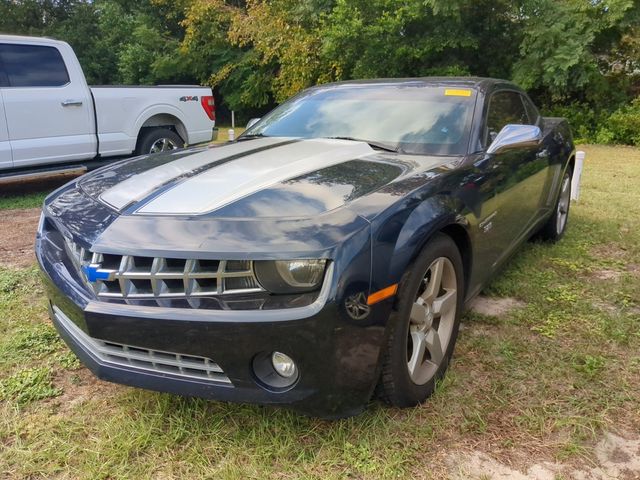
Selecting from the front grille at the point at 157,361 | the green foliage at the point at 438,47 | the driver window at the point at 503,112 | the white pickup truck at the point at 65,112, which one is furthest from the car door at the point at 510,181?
the green foliage at the point at 438,47

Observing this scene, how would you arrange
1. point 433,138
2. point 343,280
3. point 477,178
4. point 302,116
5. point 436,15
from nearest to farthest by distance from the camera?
point 343,280, point 477,178, point 433,138, point 302,116, point 436,15

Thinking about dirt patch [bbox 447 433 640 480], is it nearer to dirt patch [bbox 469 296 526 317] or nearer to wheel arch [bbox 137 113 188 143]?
dirt patch [bbox 469 296 526 317]

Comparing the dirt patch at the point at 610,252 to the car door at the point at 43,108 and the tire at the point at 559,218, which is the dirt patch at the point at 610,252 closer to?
the tire at the point at 559,218

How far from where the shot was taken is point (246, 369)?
1.88m

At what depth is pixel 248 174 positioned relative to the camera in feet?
7.98

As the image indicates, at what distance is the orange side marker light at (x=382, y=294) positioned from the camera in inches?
73.1

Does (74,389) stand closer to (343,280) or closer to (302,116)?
(343,280)

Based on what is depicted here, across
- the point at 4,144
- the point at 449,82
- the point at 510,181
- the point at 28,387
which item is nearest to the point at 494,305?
the point at 510,181

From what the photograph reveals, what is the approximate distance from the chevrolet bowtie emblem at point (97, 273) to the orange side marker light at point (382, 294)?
3.03 ft

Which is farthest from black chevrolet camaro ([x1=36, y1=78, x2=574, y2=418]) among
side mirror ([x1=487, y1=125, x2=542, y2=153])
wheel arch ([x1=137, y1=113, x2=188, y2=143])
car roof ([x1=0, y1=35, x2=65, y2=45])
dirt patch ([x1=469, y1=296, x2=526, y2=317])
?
wheel arch ([x1=137, y1=113, x2=188, y2=143])

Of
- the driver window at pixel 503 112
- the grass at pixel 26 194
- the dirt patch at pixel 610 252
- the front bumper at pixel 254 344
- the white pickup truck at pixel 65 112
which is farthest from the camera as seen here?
the grass at pixel 26 194

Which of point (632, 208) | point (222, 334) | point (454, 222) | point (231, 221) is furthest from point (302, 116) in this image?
point (632, 208)

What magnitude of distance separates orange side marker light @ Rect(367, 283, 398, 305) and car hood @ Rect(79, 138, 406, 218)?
0.37 m

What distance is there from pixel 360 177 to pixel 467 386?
110cm
